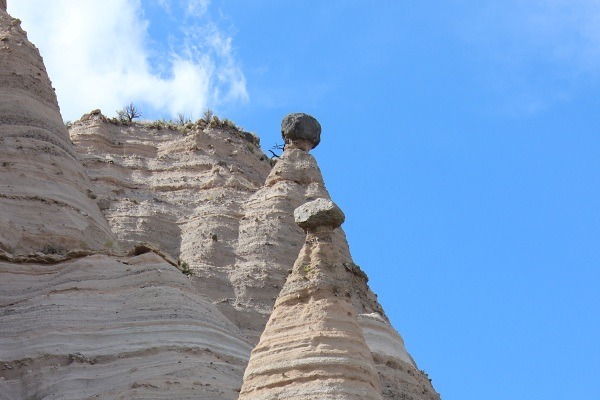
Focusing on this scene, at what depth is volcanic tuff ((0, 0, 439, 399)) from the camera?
59.4 ft

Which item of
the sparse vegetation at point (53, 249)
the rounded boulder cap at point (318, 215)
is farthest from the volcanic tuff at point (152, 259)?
the rounded boulder cap at point (318, 215)

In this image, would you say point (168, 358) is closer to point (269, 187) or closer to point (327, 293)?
point (327, 293)

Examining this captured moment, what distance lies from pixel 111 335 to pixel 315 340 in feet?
19.4

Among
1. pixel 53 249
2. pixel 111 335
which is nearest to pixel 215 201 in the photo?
pixel 53 249

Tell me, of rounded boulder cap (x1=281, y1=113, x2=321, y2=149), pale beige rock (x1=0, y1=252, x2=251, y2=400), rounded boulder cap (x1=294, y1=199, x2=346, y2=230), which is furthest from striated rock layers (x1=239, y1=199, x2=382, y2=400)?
rounded boulder cap (x1=281, y1=113, x2=321, y2=149)

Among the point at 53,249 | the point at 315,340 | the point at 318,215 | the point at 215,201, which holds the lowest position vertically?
the point at 315,340

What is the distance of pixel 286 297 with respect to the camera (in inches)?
588

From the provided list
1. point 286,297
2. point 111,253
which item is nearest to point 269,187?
point 111,253

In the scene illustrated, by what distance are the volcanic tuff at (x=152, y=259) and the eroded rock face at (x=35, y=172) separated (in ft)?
0.12

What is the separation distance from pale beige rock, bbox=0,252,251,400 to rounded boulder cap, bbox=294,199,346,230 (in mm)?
3361

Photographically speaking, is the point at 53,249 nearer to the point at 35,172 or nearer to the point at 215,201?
the point at 35,172

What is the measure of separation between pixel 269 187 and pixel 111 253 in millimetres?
10369

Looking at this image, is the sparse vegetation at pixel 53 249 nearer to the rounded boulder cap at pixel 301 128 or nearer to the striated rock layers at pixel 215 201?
the striated rock layers at pixel 215 201

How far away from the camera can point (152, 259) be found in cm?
2203
